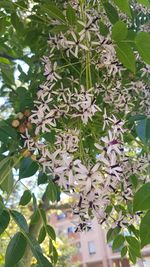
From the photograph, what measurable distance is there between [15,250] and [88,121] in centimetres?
23

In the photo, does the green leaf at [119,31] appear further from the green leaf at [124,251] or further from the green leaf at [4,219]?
the green leaf at [124,251]

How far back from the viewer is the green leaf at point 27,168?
0.88 meters

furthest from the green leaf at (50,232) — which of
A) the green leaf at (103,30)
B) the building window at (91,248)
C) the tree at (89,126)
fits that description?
the building window at (91,248)

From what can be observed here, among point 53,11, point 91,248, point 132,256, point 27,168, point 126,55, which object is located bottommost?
point 91,248

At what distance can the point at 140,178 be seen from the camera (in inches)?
31.9

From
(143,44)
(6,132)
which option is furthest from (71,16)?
(6,132)

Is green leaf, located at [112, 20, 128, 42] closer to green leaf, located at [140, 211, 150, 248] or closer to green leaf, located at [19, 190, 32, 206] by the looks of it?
green leaf, located at [140, 211, 150, 248]

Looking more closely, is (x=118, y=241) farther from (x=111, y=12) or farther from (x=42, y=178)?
(x=111, y=12)

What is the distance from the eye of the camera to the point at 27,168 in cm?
89

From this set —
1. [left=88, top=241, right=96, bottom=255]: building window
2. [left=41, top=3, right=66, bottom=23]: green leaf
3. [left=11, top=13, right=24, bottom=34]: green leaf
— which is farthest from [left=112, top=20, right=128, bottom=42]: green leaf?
[left=88, top=241, right=96, bottom=255]: building window

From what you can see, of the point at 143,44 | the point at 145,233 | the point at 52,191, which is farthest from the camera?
the point at 52,191

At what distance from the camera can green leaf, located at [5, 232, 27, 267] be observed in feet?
2.13

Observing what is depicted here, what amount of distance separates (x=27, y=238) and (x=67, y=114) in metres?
0.20

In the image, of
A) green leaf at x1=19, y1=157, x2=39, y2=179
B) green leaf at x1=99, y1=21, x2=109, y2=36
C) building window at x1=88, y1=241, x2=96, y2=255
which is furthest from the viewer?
building window at x1=88, y1=241, x2=96, y2=255
